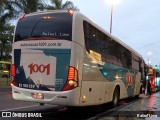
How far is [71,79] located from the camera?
1029 cm

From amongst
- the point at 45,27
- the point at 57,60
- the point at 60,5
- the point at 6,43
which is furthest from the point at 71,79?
the point at 6,43

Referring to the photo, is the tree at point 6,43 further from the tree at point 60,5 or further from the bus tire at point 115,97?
the bus tire at point 115,97

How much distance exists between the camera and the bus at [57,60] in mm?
10383

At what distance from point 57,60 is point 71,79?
0.78 m

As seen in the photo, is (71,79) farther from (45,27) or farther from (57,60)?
(45,27)

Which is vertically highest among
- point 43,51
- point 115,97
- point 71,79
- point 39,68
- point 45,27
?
point 45,27

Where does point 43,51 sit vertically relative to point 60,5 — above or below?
below

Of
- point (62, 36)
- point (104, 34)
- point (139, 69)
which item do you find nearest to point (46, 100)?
point (62, 36)

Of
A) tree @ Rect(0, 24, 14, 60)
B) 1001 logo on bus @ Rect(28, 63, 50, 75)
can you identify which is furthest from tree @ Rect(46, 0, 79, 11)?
1001 logo on bus @ Rect(28, 63, 50, 75)

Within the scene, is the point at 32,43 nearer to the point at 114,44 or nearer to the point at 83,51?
the point at 83,51

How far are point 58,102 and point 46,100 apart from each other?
428 millimetres

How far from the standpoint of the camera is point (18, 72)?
1121 cm

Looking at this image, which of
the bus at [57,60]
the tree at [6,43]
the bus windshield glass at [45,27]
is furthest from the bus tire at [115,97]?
the tree at [6,43]

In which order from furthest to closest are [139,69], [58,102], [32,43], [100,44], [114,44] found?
[139,69]
[114,44]
[100,44]
[32,43]
[58,102]
